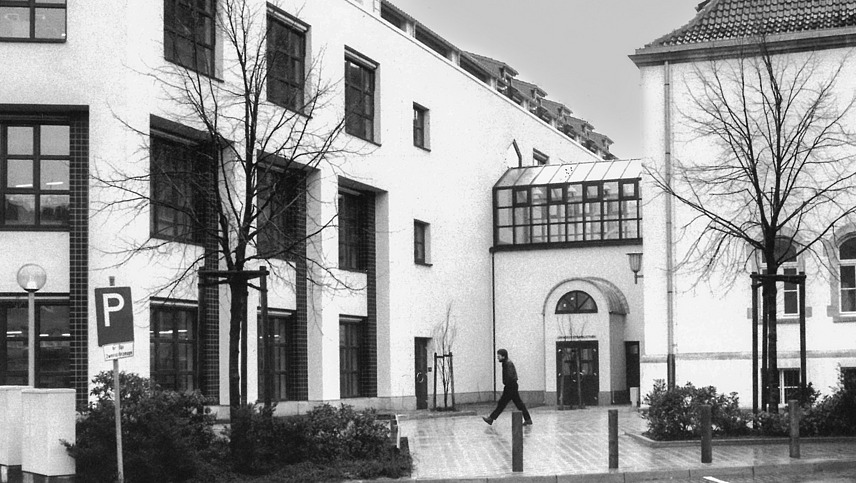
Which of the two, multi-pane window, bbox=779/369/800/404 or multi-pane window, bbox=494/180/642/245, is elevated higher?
multi-pane window, bbox=494/180/642/245

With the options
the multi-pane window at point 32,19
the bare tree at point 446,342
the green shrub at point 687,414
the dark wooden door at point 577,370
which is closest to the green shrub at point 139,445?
the green shrub at point 687,414

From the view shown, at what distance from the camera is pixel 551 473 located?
18.4 metres

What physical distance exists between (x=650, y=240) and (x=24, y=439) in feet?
57.0

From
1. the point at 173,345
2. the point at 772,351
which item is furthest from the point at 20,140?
the point at 772,351

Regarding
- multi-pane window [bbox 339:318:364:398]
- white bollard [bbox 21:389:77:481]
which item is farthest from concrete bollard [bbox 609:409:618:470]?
multi-pane window [bbox 339:318:364:398]

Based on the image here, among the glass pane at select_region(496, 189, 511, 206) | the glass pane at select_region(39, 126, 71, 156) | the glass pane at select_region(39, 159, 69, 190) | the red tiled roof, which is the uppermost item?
the red tiled roof

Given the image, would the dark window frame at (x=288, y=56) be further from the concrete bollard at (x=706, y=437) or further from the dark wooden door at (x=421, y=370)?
the concrete bollard at (x=706, y=437)

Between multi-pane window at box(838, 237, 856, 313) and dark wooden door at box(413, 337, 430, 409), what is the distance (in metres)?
16.1

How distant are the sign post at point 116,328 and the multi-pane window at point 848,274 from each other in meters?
19.0

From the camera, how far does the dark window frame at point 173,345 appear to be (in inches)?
1132

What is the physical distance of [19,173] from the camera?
2694 centimetres

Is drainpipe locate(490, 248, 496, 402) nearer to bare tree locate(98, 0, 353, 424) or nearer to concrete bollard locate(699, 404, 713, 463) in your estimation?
bare tree locate(98, 0, 353, 424)

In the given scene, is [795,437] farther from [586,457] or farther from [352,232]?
[352,232]

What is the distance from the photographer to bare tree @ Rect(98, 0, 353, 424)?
2009 centimetres
